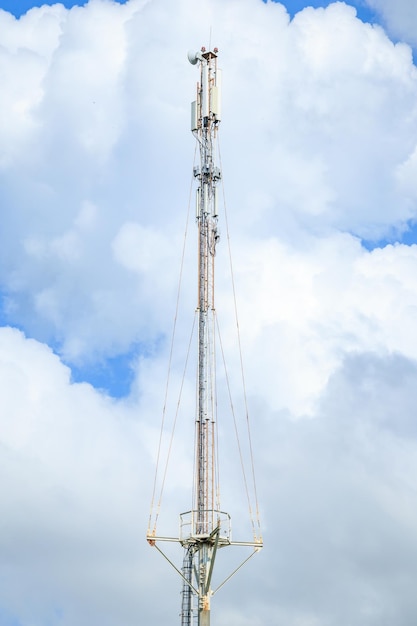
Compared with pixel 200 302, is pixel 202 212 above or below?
above

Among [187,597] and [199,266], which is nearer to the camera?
[187,597]

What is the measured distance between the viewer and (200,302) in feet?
416

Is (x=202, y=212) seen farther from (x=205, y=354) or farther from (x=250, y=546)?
(x=250, y=546)

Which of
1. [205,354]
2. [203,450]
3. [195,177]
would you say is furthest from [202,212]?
[203,450]

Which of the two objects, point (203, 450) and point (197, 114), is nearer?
point (203, 450)

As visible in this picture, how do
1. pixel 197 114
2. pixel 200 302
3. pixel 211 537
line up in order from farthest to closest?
1. pixel 197 114
2. pixel 200 302
3. pixel 211 537

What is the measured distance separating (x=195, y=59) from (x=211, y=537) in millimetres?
55188

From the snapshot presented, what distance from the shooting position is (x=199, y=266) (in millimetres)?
128500

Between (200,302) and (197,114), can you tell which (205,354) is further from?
(197,114)

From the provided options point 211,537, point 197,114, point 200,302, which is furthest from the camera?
point 197,114

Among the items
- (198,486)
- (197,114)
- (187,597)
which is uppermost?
(197,114)

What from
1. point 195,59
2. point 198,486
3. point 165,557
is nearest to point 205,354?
point 198,486

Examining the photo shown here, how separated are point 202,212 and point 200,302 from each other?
10.5m

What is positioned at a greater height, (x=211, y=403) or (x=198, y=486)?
(x=211, y=403)
